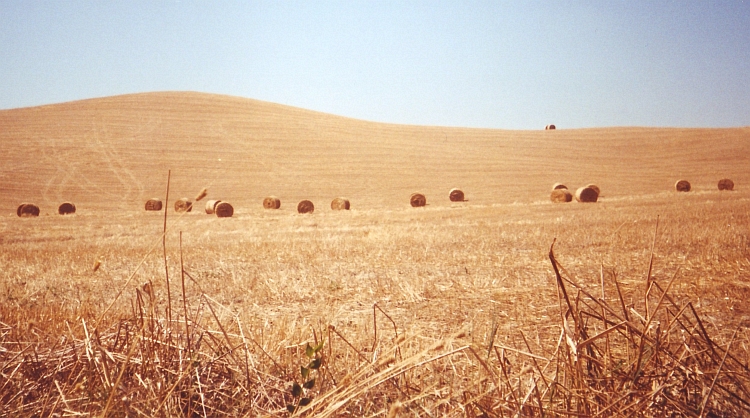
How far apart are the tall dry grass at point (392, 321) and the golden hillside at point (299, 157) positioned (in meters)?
19.3

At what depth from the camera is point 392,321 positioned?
185cm

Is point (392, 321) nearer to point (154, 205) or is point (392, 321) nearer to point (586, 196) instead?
point (586, 196)

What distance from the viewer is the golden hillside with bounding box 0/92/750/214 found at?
1487 inches

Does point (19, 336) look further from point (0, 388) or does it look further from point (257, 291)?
point (257, 291)

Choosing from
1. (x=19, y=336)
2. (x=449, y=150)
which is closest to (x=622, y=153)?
(x=449, y=150)

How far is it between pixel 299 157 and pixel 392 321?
160ft

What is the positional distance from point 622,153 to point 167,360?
6504 centimetres

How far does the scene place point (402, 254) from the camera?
9.98 m

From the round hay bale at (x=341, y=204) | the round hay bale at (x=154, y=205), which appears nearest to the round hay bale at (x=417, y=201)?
the round hay bale at (x=341, y=204)

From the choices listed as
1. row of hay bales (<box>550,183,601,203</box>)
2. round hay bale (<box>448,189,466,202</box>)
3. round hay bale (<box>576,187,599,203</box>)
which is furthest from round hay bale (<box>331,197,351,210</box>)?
round hay bale (<box>576,187,599,203</box>)

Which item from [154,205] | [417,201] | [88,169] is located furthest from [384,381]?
[88,169]

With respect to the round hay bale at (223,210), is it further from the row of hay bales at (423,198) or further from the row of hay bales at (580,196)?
the row of hay bales at (580,196)

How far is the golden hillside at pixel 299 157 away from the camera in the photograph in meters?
37.8

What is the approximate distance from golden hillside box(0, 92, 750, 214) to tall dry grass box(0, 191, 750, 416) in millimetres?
19281
